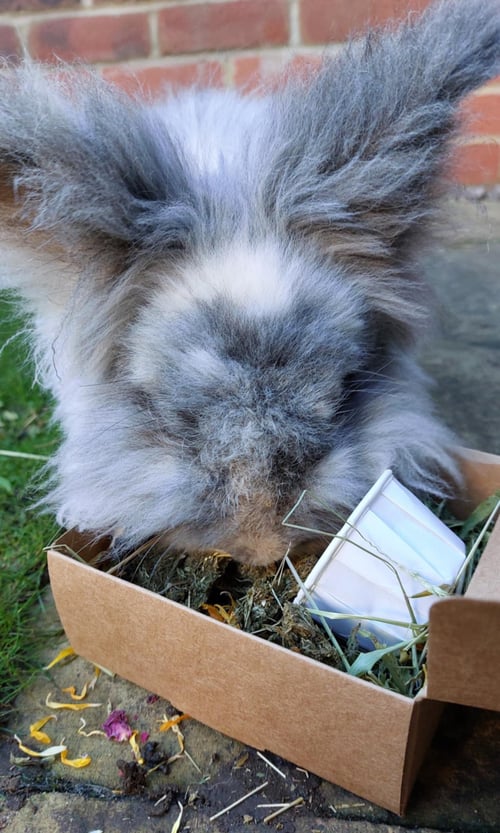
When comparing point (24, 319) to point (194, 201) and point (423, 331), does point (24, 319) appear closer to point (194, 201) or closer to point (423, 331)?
point (194, 201)

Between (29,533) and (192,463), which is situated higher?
(192,463)

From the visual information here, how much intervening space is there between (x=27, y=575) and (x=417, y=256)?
3.43 ft

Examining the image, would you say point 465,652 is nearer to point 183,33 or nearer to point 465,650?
point 465,650

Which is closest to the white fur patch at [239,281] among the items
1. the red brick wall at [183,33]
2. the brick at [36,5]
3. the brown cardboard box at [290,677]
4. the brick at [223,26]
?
the brown cardboard box at [290,677]

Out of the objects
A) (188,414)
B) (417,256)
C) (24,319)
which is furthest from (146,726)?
(417,256)

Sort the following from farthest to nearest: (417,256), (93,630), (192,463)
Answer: (417,256), (93,630), (192,463)

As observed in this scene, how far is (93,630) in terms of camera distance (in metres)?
1.30

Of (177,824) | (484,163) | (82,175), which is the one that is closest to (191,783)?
(177,824)

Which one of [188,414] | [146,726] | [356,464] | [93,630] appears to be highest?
[188,414]

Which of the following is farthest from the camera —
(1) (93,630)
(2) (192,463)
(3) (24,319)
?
(3) (24,319)

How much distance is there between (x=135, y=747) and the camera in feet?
4.03

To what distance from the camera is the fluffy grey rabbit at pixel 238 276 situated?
46.4 inches

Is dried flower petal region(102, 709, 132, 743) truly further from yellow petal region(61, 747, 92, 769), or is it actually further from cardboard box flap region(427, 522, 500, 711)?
cardboard box flap region(427, 522, 500, 711)

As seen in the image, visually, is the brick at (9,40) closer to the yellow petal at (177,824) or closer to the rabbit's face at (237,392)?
the rabbit's face at (237,392)
